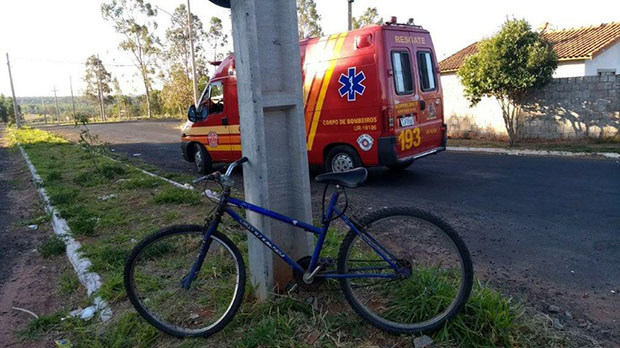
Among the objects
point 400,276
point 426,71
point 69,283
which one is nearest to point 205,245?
point 400,276

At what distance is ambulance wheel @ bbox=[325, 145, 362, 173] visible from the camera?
7641 millimetres

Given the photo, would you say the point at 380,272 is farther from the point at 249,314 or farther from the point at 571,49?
the point at 571,49

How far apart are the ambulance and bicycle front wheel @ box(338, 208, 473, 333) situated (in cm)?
435

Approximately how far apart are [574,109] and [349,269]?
1286 cm

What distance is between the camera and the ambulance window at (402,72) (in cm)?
712

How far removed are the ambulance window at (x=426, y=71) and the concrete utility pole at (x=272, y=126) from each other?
16.6 feet

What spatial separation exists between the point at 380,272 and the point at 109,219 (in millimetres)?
4306

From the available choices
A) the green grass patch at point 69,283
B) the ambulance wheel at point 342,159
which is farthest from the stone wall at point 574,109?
the green grass patch at point 69,283

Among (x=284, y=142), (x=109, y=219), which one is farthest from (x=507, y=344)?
(x=109, y=219)

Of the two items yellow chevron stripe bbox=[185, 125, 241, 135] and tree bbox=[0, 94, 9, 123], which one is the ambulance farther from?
tree bbox=[0, 94, 9, 123]

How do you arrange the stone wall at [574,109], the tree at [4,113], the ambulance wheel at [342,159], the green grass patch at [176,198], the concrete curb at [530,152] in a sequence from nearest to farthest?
1. the green grass patch at [176,198]
2. the ambulance wheel at [342,159]
3. the concrete curb at [530,152]
4. the stone wall at [574,109]
5. the tree at [4,113]

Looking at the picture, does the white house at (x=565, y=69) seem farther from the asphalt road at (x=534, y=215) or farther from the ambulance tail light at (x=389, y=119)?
the ambulance tail light at (x=389, y=119)

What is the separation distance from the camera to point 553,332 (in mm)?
2621

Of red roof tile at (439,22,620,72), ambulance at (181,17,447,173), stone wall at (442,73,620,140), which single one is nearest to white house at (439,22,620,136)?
red roof tile at (439,22,620,72)
